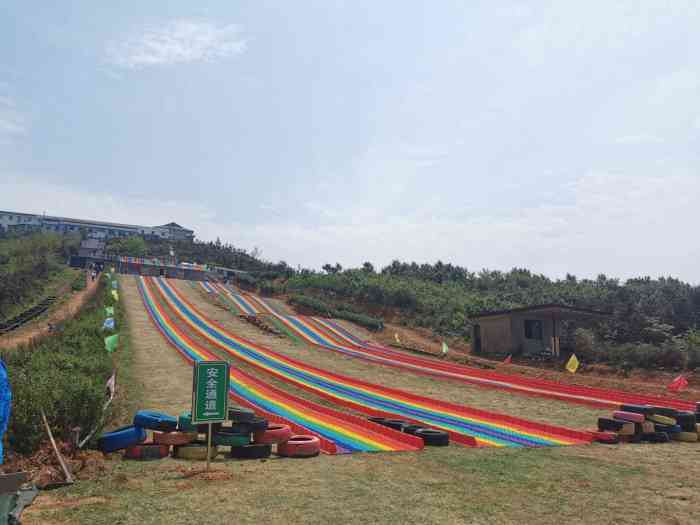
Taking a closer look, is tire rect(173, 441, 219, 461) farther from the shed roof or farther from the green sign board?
the shed roof

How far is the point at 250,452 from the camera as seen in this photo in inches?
386

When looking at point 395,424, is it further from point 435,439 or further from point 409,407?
point 409,407

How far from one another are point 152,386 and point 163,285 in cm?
4054

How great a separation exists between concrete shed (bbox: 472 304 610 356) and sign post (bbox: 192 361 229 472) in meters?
25.6

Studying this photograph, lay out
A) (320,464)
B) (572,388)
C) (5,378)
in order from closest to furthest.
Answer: (5,378) → (320,464) → (572,388)

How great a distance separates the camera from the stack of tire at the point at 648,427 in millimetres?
12227

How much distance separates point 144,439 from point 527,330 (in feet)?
92.0

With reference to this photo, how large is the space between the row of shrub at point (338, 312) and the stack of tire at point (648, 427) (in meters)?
32.7

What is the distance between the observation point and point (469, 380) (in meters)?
22.7

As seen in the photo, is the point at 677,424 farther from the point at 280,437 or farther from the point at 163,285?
the point at 163,285

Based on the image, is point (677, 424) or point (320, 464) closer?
point (320, 464)

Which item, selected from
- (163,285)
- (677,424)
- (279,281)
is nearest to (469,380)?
(677,424)

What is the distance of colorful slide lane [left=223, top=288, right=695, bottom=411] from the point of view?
18484 millimetres

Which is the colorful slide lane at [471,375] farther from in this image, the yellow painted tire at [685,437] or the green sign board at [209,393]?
the green sign board at [209,393]
